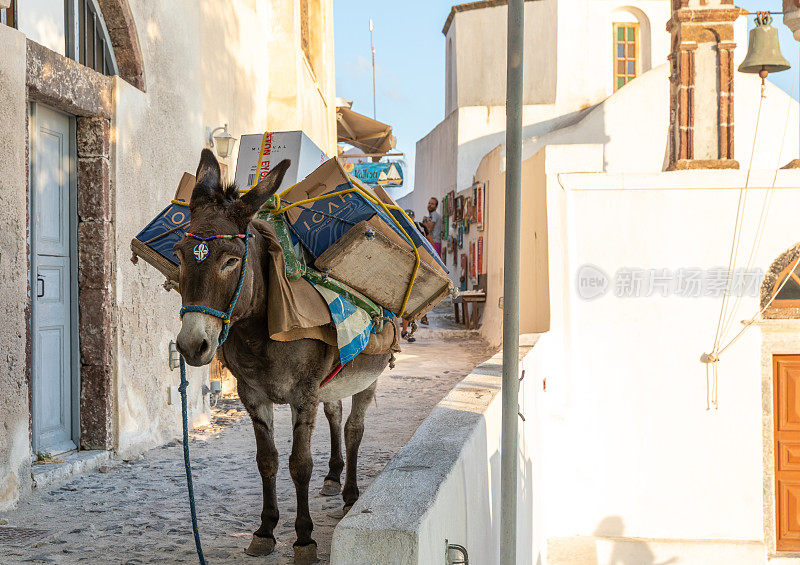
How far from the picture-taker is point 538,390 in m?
7.55

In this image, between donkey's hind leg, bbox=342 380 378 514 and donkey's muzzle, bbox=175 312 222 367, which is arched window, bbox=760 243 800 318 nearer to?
donkey's hind leg, bbox=342 380 378 514

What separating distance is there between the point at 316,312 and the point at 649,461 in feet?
26.1

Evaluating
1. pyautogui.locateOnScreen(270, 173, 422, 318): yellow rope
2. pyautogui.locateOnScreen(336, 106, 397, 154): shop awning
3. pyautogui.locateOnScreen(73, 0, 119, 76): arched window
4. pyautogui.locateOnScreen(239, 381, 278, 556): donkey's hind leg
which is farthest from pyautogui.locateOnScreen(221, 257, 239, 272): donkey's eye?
pyautogui.locateOnScreen(336, 106, 397, 154): shop awning

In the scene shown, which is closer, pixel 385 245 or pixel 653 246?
pixel 385 245

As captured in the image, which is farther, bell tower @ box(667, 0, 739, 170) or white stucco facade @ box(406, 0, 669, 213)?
white stucco facade @ box(406, 0, 669, 213)

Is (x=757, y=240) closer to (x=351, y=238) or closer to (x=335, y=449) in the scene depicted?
(x=335, y=449)

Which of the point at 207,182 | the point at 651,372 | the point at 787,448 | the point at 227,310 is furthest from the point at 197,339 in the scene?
the point at 787,448

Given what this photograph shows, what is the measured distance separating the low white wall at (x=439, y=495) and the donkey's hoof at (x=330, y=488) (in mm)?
1018

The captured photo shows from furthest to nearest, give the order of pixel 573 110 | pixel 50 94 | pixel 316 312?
1. pixel 573 110
2. pixel 50 94
3. pixel 316 312

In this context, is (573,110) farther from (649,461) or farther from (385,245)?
(385,245)

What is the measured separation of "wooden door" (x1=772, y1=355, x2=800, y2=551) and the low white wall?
6829 mm

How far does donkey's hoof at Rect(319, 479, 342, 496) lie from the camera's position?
4715mm

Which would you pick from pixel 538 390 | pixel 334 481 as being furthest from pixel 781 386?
pixel 334 481

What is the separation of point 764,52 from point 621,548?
6.34 meters
